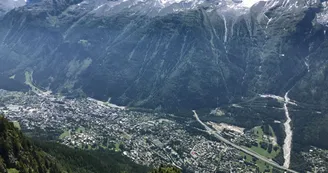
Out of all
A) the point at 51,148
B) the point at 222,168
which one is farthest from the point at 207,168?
the point at 51,148

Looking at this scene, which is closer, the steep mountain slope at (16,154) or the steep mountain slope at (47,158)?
the steep mountain slope at (16,154)

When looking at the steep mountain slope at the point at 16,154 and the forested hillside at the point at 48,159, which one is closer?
the steep mountain slope at the point at 16,154

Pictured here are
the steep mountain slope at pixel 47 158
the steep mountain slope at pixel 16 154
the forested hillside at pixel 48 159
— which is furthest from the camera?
the steep mountain slope at pixel 47 158

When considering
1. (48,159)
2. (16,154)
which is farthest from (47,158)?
(16,154)

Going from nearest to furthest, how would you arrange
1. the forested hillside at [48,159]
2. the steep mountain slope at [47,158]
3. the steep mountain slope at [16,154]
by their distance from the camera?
the steep mountain slope at [16,154] < the forested hillside at [48,159] < the steep mountain slope at [47,158]

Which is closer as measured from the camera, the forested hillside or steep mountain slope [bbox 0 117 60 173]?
steep mountain slope [bbox 0 117 60 173]

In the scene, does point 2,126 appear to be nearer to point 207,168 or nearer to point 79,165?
point 79,165

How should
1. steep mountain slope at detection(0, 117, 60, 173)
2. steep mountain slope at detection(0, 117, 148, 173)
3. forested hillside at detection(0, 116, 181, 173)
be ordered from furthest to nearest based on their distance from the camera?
1. steep mountain slope at detection(0, 117, 148, 173)
2. forested hillside at detection(0, 116, 181, 173)
3. steep mountain slope at detection(0, 117, 60, 173)

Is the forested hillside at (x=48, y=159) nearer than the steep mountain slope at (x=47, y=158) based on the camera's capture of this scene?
Yes

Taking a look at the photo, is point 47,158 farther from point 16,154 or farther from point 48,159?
point 16,154

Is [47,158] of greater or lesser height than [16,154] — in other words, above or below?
below

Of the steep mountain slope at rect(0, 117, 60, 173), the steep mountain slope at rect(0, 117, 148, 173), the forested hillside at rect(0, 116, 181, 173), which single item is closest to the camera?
the steep mountain slope at rect(0, 117, 60, 173)
